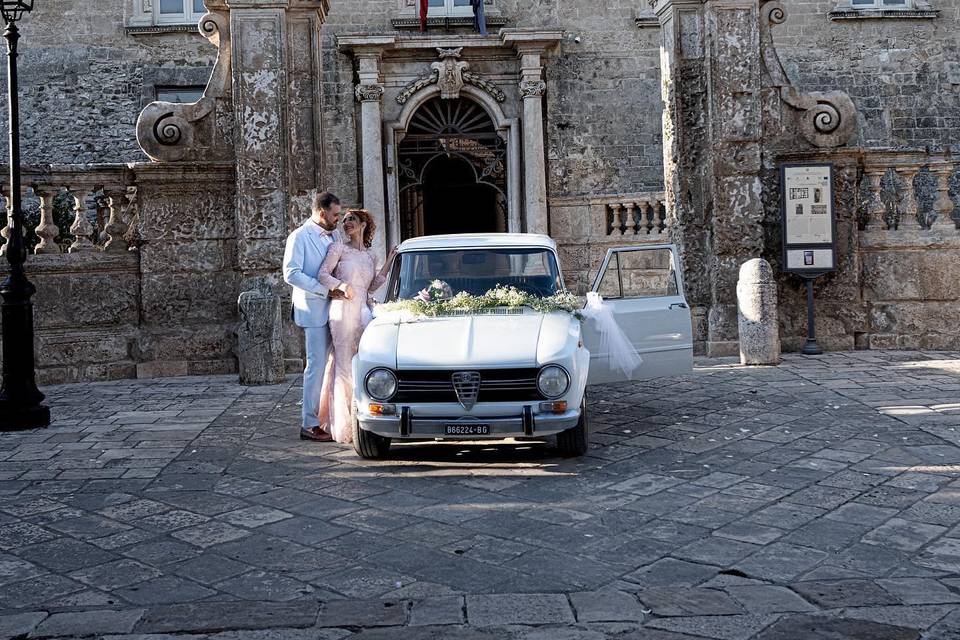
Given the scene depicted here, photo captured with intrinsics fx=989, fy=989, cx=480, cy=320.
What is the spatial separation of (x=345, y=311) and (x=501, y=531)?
3.01m

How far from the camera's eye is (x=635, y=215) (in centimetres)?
1836

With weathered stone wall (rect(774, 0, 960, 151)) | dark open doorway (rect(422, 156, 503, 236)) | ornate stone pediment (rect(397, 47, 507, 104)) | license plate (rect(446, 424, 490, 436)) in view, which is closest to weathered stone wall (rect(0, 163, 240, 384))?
license plate (rect(446, 424, 490, 436))

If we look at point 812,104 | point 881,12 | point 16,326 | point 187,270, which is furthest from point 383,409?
point 881,12

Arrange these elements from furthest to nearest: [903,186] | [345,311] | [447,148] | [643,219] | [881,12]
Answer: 1. [447,148]
2. [881,12]
3. [643,219]
4. [903,186]
5. [345,311]

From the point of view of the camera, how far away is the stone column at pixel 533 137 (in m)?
18.9

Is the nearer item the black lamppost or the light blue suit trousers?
the light blue suit trousers

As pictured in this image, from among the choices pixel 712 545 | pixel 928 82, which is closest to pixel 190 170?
pixel 712 545

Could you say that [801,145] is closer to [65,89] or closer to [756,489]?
[756,489]

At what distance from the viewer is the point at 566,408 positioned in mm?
6082

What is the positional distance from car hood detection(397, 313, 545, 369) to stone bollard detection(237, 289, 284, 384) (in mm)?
4108

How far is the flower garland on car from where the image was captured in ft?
22.3

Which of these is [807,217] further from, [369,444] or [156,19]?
[156,19]

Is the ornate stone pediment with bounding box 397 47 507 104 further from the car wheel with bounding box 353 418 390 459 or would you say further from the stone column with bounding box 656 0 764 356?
the car wheel with bounding box 353 418 390 459

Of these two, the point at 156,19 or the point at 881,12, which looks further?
the point at 881,12
